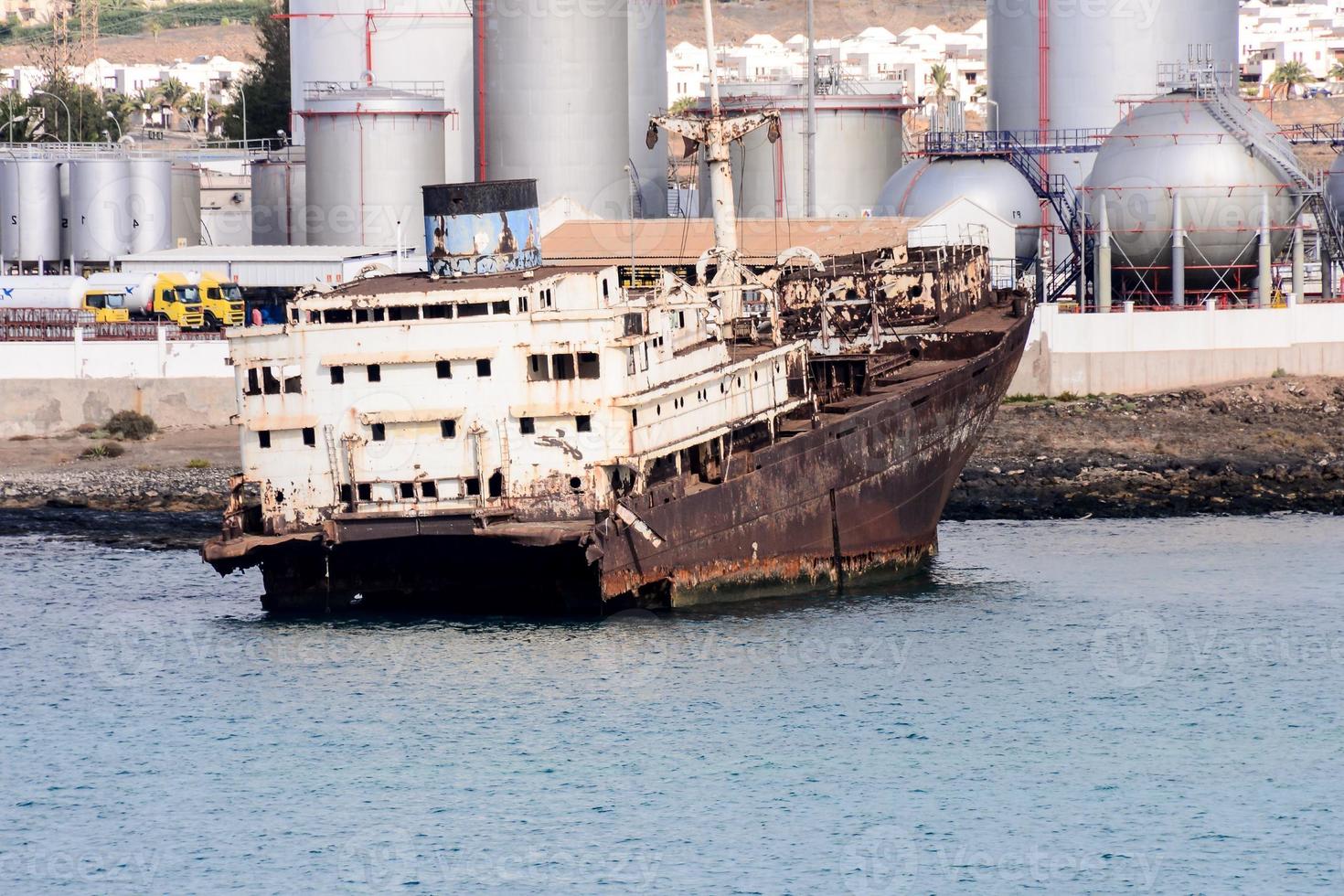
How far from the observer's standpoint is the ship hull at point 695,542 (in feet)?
124

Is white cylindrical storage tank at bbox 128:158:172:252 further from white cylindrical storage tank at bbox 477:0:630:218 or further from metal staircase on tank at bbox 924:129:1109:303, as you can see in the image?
metal staircase on tank at bbox 924:129:1109:303

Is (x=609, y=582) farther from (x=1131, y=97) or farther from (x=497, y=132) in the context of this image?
(x=1131, y=97)

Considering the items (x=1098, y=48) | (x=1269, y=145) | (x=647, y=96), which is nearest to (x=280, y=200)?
(x=647, y=96)

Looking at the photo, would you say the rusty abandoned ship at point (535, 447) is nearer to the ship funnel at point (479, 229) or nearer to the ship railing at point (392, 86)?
the ship funnel at point (479, 229)

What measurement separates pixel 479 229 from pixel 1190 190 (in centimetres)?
3508

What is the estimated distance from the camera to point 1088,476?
5569 cm

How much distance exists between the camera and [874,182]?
8769 cm

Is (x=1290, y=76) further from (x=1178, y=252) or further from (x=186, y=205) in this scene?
(x=1178, y=252)

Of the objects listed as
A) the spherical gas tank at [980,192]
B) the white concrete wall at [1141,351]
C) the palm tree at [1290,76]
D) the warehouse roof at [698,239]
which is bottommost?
the white concrete wall at [1141,351]

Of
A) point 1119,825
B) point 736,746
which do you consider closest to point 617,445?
point 736,746

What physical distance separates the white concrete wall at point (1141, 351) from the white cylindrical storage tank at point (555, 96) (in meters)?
19.3

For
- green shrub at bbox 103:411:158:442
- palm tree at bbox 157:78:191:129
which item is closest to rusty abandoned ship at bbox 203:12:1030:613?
green shrub at bbox 103:411:158:442

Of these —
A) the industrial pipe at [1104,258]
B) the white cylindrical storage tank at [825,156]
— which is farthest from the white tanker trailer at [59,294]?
the industrial pipe at [1104,258]

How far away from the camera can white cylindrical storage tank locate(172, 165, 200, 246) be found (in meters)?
96.7
